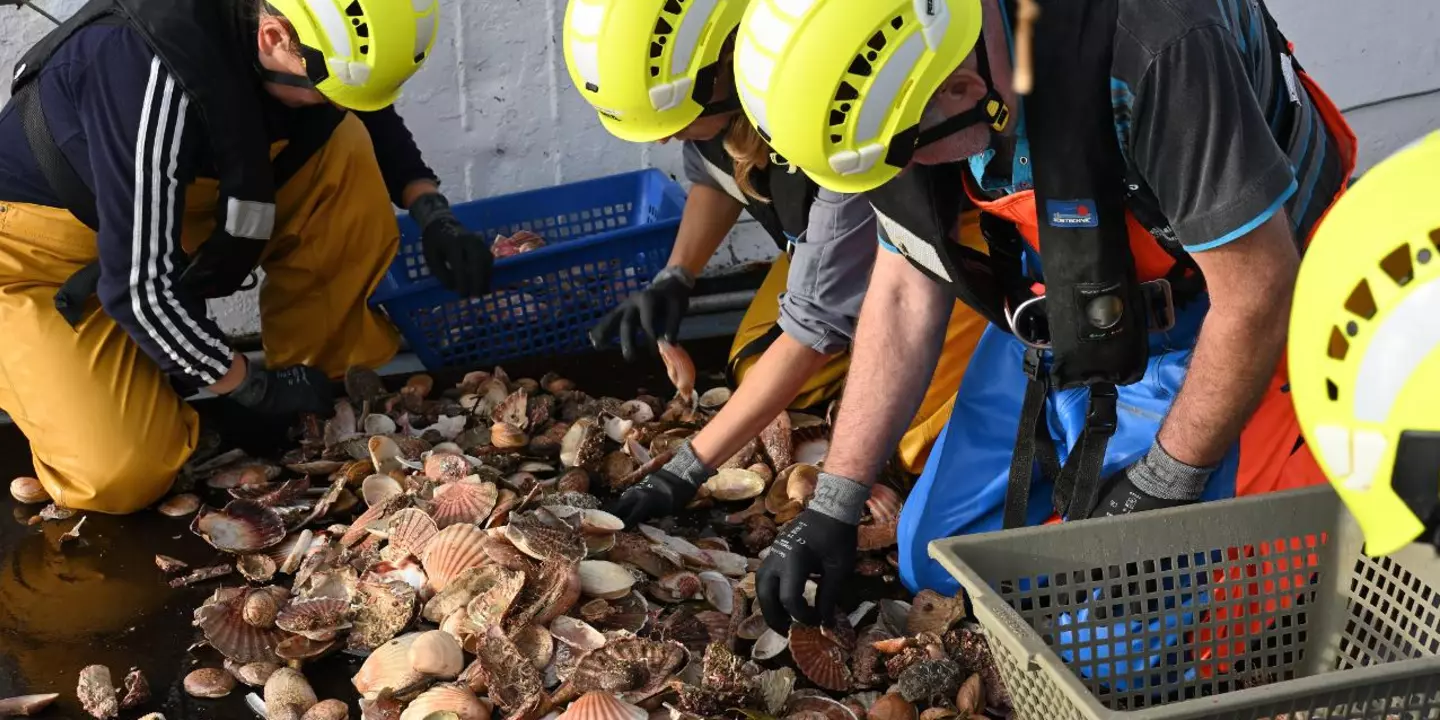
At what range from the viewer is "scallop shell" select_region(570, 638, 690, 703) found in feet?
6.77

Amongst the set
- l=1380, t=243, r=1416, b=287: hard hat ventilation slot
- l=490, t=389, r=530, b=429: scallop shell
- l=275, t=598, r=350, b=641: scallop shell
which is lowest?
l=490, t=389, r=530, b=429: scallop shell

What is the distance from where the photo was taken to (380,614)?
2.26 metres

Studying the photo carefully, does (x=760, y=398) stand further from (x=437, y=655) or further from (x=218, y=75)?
(x=218, y=75)

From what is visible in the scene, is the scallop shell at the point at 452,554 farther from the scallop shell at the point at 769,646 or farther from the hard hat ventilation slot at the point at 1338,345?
the hard hat ventilation slot at the point at 1338,345

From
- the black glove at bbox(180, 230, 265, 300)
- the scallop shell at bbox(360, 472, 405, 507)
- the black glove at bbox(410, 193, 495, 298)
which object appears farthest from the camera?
the black glove at bbox(410, 193, 495, 298)

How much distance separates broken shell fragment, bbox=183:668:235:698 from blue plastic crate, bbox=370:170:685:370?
118cm

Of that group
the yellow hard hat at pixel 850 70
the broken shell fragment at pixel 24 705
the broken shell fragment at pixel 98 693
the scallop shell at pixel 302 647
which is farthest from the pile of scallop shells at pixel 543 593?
the yellow hard hat at pixel 850 70

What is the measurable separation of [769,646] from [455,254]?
136cm

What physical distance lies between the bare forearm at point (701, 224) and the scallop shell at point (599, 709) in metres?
1.26

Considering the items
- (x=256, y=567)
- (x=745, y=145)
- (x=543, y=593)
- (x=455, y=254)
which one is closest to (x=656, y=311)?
(x=455, y=254)

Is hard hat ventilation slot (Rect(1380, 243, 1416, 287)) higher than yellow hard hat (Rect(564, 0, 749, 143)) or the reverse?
higher

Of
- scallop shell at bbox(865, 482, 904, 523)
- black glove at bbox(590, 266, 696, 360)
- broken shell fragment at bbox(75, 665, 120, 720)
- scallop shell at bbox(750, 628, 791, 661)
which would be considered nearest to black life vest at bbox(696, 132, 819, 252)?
black glove at bbox(590, 266, 696, 360)

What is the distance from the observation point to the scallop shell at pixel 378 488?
2.67 meters

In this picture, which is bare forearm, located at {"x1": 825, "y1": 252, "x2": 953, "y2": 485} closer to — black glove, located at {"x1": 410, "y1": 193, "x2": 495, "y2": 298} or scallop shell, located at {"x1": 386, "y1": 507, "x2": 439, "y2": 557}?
scallop shell, located at {"x1": 386, "y1": 507, "x2": 439, "y2": 557}
